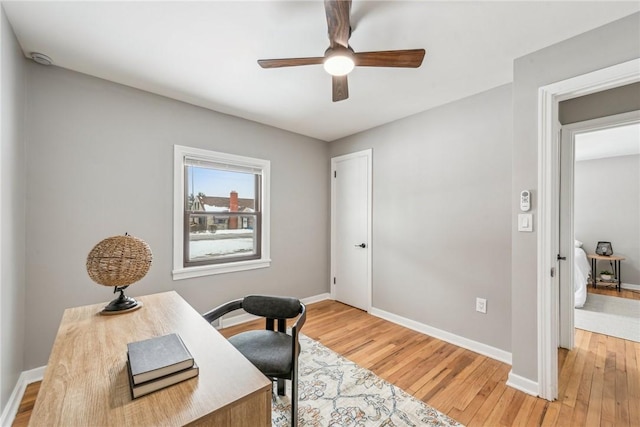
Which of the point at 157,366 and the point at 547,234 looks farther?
the point at 547,234

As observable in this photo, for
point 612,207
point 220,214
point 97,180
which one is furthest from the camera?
point 612,207

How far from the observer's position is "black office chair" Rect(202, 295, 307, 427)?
4.94 ft

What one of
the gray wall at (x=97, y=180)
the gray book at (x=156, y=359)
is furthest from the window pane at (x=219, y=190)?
the gray book at (x=156, y=359)

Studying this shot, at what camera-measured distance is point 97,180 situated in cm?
233

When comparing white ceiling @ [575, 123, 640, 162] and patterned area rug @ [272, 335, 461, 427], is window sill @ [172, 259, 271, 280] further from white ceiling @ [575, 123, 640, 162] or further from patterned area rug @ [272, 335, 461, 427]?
white ceiling @ [575, 123, 640, 162]

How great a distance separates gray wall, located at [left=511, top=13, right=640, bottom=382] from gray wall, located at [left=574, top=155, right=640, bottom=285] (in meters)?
4.83

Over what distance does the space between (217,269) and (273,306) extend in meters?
1.41

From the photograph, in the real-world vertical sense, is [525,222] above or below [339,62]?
below

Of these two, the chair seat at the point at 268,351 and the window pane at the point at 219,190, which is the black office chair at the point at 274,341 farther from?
the window pane at the point at 219,190

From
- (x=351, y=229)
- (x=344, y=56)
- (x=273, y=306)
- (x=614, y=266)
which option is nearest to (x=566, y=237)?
(x=351, y=229)

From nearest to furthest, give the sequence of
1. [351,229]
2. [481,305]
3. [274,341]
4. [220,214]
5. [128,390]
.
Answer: [128,390]
[274,341]
[481,305]
[220,214]
[351,229]

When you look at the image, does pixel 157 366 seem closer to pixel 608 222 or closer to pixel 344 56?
pixel 344 56

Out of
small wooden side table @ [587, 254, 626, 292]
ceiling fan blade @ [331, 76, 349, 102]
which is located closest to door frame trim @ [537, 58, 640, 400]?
ceiling fan blade @ [331, 76, 349, 102]

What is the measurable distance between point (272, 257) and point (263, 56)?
2.33 meters
